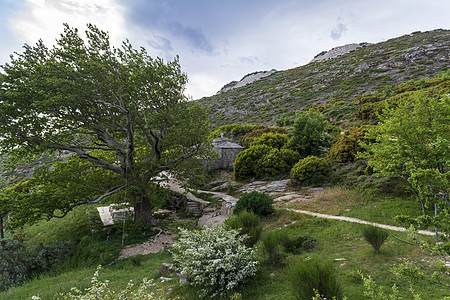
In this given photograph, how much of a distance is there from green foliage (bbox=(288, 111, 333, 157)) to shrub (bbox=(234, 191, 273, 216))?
7714mm

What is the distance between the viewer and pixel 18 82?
28.7ft

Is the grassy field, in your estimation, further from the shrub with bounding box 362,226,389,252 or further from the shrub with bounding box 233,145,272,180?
the shrub with bounding box 233,145,272,180

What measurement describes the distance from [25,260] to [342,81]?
49.3 meters

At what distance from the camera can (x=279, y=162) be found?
16.0 meters

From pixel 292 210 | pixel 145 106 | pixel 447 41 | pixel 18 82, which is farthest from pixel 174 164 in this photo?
pixel 447 41

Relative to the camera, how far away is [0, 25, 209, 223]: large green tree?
29.2ft

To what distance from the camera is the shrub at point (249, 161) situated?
17.6m

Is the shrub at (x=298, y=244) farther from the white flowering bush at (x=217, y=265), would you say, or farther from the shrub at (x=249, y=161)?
the shrub at (x=249, y=161)

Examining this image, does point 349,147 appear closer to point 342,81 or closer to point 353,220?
point 353,220

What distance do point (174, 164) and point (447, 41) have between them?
60173mm

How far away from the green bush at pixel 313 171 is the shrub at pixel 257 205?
3.82 meters

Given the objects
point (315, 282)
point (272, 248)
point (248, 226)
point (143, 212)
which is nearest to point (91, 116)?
point (143, 212)

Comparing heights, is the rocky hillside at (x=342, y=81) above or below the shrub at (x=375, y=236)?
above

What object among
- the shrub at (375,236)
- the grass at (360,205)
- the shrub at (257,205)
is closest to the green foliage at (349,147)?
the grass at (360,205)
